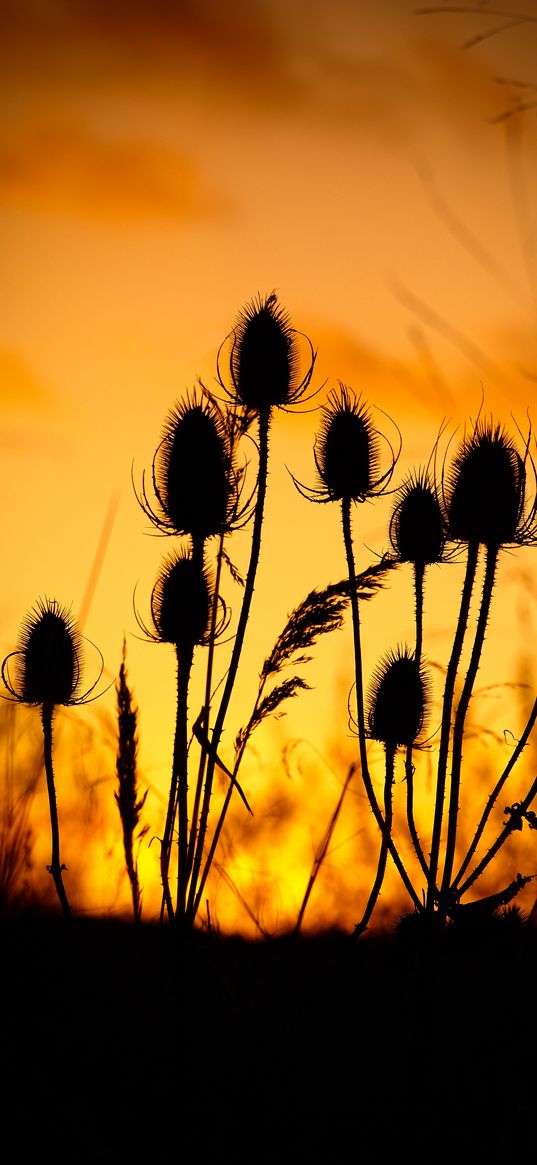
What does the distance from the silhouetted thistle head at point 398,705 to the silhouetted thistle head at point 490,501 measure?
0.91 metres

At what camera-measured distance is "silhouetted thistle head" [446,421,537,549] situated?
18.9 feet

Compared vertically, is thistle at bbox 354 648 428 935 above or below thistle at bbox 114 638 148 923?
above

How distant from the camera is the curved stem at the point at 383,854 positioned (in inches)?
180

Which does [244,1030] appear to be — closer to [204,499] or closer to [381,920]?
[381,920]

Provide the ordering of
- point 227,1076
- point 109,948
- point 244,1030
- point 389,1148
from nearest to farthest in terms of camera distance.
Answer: point 389,1148 < point 227,1076 < point 244,1030 < point 109,948

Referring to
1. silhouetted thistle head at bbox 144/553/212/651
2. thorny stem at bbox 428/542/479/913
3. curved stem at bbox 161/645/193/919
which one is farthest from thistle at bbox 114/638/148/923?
thorny stem at bbox 428/542/479/913

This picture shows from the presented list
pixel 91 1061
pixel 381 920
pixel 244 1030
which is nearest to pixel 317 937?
pixel 381 920

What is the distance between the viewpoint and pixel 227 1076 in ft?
11.3

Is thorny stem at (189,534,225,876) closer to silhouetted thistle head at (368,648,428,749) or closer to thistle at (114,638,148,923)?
thistle at (114,638,148,923)

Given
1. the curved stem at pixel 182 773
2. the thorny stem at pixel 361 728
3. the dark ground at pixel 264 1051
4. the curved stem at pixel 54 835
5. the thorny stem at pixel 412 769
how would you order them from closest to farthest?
the dark ground at pixel 264 1051 < the curved stem at pixel 182 773 < the curved stem at pixel 54 835 < the thorny stem at pixel 361 728 < the thorny stem at pixel 412 769

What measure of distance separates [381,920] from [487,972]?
50.0 inches

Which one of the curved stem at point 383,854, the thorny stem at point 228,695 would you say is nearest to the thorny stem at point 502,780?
the curved stem at point 383,854

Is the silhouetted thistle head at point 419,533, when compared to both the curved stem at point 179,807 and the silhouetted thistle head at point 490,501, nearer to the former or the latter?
→ the silhouetted thistle head at point 490,501

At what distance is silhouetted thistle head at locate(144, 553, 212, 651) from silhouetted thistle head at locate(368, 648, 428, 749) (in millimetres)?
1399
